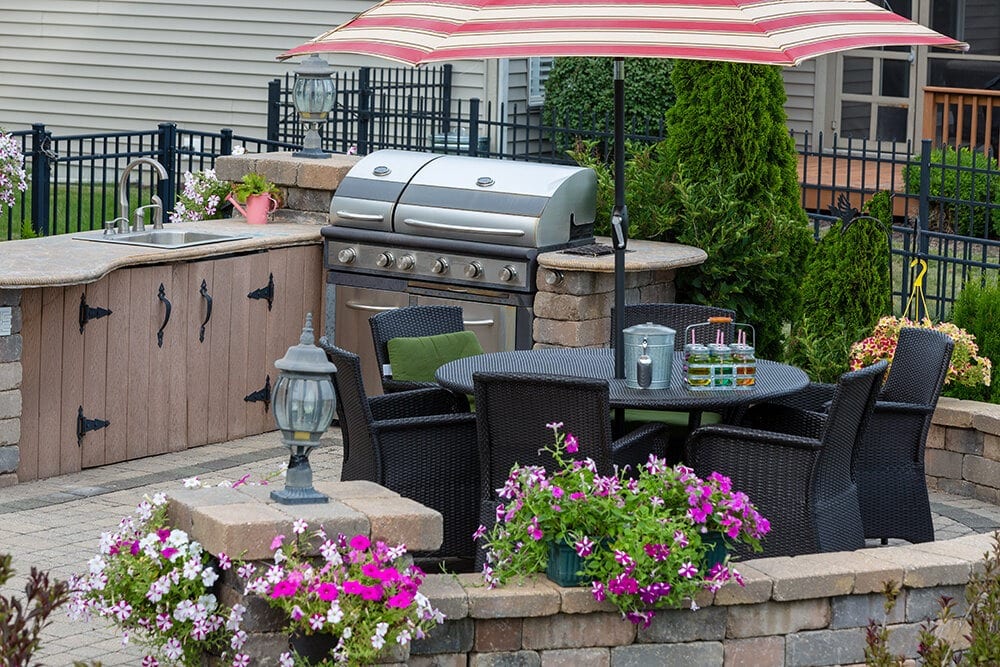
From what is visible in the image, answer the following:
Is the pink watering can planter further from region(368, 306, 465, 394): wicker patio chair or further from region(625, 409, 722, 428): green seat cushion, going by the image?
region(625, 409, 722, 428): green seat cushion

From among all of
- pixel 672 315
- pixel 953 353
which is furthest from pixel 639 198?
pixel 953 353

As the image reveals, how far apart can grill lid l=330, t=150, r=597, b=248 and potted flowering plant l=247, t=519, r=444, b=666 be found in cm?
411

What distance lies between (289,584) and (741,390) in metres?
2.42

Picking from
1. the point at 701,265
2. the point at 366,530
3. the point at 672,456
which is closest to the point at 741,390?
the point at 672,456

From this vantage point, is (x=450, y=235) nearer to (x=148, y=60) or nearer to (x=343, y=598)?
(x=343, y=598)

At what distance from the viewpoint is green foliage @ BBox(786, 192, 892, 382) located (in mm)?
8594

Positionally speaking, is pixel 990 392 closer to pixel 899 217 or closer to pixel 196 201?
pixel 196 201

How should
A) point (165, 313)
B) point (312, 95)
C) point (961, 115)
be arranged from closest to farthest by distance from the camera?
1. point (165, 313)
2. point (312, 95)
3. point (961, 115)

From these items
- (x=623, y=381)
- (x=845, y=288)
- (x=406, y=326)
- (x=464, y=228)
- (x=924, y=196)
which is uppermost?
(x=924, y=196)

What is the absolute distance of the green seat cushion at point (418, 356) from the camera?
708cm

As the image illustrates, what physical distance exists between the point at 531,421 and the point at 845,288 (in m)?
3.38

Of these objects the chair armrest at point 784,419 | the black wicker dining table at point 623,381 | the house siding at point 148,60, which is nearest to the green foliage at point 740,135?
the black wicker dining table at point 623,381

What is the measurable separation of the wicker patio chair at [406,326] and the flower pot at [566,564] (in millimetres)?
2097

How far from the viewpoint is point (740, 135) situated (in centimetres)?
969
